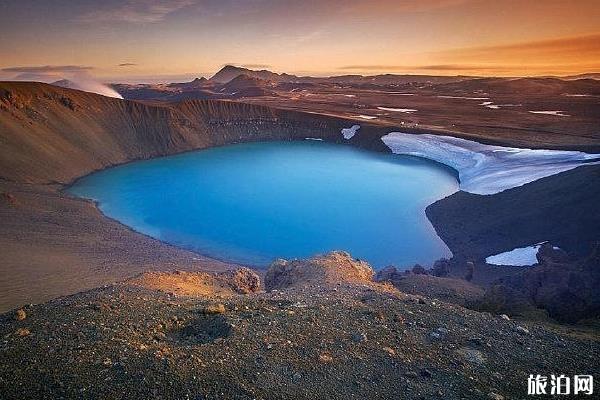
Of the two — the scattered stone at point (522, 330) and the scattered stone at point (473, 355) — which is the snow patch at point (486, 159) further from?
the scattered stone at point (473, 355)

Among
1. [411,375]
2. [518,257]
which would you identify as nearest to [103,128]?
[518,257]

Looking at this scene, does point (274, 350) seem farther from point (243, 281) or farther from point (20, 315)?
point (243, 281)

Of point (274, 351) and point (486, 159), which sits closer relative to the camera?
point (274, 351)

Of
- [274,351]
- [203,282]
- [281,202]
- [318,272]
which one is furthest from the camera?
[281,202]

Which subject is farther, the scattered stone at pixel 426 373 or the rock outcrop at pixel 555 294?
the rock outcrop at pixel 555 294

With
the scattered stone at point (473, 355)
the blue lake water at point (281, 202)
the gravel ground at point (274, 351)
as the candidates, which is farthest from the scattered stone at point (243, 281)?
the scattered stone at point (473, 355)
